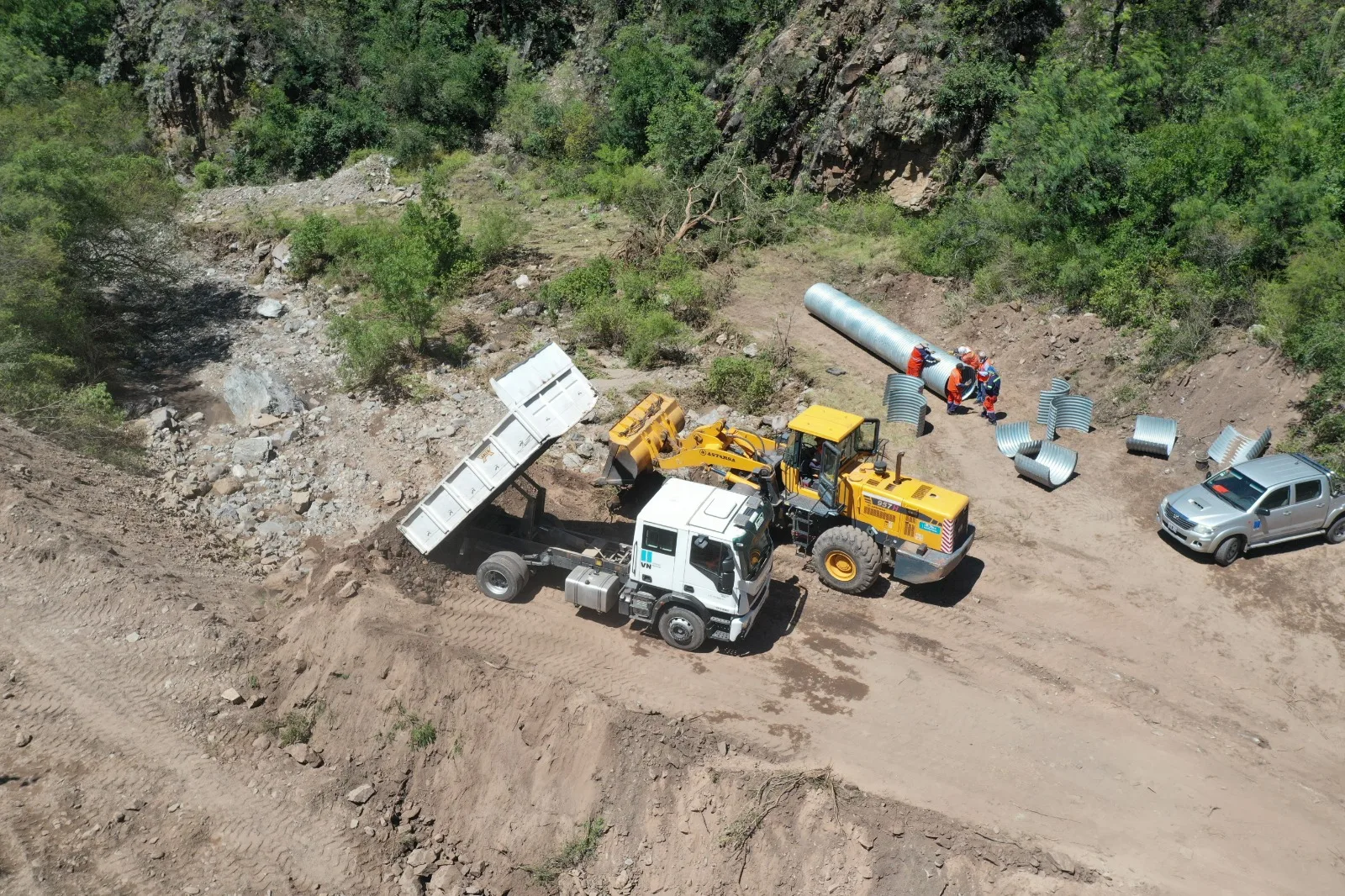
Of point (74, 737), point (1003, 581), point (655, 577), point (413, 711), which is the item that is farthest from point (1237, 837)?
point (74, 737)

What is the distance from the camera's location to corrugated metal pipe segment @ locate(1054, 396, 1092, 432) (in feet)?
55.6

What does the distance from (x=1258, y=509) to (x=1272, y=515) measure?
245mm

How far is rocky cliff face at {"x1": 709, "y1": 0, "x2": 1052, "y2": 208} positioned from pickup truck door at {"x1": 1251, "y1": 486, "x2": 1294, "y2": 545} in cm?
1468

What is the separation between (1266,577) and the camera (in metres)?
13.2

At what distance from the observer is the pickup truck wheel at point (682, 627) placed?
441 inches

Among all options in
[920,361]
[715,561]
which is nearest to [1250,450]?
[920,361]

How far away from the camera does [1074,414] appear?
16984 millimetres

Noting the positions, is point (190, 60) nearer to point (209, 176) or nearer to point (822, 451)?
point (209, 176)

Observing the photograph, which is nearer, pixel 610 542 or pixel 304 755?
pixel 304 755

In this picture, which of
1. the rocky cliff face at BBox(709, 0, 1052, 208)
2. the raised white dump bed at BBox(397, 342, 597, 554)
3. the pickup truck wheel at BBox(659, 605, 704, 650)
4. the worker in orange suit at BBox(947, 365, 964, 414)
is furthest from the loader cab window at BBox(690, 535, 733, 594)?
the rocky cliff face at BBox(709, 0, 1052, 208)

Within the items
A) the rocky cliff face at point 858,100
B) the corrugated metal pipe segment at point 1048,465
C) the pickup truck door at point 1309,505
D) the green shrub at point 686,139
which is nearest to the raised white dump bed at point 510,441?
the corrugated metal pipe segment at point 1048,465

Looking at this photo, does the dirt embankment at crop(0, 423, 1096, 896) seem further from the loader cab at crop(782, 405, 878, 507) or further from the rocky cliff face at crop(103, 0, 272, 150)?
the rocky cliff face at crop(103, 0, 272, 150)

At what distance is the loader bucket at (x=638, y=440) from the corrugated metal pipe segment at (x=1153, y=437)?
27.5 ft

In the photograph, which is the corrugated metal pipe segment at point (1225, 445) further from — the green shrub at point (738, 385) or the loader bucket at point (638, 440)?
the loader bucket at point (638, 440)
